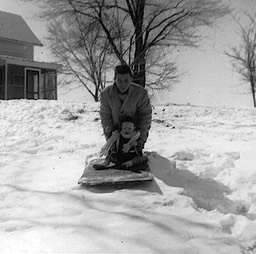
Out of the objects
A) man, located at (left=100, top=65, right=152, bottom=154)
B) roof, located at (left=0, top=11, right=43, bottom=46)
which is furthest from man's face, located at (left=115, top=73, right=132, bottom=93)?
roof, located at (left=0, top=11, right=43, bottom=46)

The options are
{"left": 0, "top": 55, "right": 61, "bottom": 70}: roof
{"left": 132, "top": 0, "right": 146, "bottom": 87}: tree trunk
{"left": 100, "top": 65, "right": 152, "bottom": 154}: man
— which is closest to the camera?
{"left": 100, "top": 65, "right": 152, "bottom": 154}: man

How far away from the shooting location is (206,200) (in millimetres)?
3344

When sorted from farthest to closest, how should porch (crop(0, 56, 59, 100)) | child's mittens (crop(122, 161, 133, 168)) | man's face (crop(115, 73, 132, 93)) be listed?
porch (crop(0, 56, 59, 100)), man's face (crop(115, 73, 132, 93)), child's mittens (crop(122, 161, 133, 168))

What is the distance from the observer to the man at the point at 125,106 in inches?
166

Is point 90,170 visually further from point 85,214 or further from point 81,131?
point 81,131

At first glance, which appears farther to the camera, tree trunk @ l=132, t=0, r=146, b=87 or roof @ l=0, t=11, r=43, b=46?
roof @ l=0, t=11, r=43, b=46

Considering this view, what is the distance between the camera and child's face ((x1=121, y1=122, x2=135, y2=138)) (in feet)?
13.5

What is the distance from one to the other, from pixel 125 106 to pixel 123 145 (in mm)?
472

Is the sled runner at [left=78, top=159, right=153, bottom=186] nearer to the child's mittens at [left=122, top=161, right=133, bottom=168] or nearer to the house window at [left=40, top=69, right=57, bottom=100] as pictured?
the child's mittens at [left=122, top=161, right=133, bottom=168]

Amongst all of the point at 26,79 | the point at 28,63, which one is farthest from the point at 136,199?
the point at 26,79

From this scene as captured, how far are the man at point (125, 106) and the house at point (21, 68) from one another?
1406cm

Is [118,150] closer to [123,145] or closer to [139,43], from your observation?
[123,145]

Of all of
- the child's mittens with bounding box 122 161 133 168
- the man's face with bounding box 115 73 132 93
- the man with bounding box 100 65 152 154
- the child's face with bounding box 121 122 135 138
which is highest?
the man's face with bounding box 115 73 132 93

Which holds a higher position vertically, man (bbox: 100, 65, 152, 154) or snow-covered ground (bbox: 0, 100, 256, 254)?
man (bbox: 100, 65, 152, 154)
